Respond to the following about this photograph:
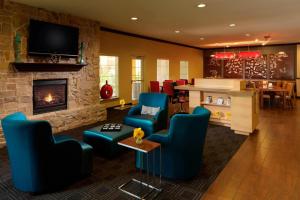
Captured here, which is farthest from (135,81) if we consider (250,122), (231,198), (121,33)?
(231,198)

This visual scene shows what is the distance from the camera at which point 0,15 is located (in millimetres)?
4289

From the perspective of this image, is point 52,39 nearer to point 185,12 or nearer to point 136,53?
point 185,12

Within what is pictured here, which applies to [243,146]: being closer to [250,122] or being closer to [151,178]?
[250,122]

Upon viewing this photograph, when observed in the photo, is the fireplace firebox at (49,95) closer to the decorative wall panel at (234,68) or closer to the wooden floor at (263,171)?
the wooden floor at (263,171)

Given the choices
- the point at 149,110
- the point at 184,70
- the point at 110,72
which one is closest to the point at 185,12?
the point at 149,110

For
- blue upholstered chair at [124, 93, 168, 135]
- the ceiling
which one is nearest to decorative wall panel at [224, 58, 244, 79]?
the ceiling

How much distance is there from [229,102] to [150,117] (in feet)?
7.61

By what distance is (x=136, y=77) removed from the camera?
9359mm

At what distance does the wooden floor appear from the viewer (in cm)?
272

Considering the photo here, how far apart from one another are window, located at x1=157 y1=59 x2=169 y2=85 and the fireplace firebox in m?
5.82

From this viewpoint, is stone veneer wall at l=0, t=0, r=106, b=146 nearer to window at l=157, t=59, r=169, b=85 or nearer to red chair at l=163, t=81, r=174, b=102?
red chair at l=163, t=81, r=174, b=102

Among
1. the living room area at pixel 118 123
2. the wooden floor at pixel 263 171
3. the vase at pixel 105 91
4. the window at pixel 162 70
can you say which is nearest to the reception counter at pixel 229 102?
the living room area at pixel 118 123

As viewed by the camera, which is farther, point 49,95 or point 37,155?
point 49,95

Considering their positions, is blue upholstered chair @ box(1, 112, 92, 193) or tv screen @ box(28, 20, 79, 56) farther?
tv screen @ box(28, 20, 79, 56)
